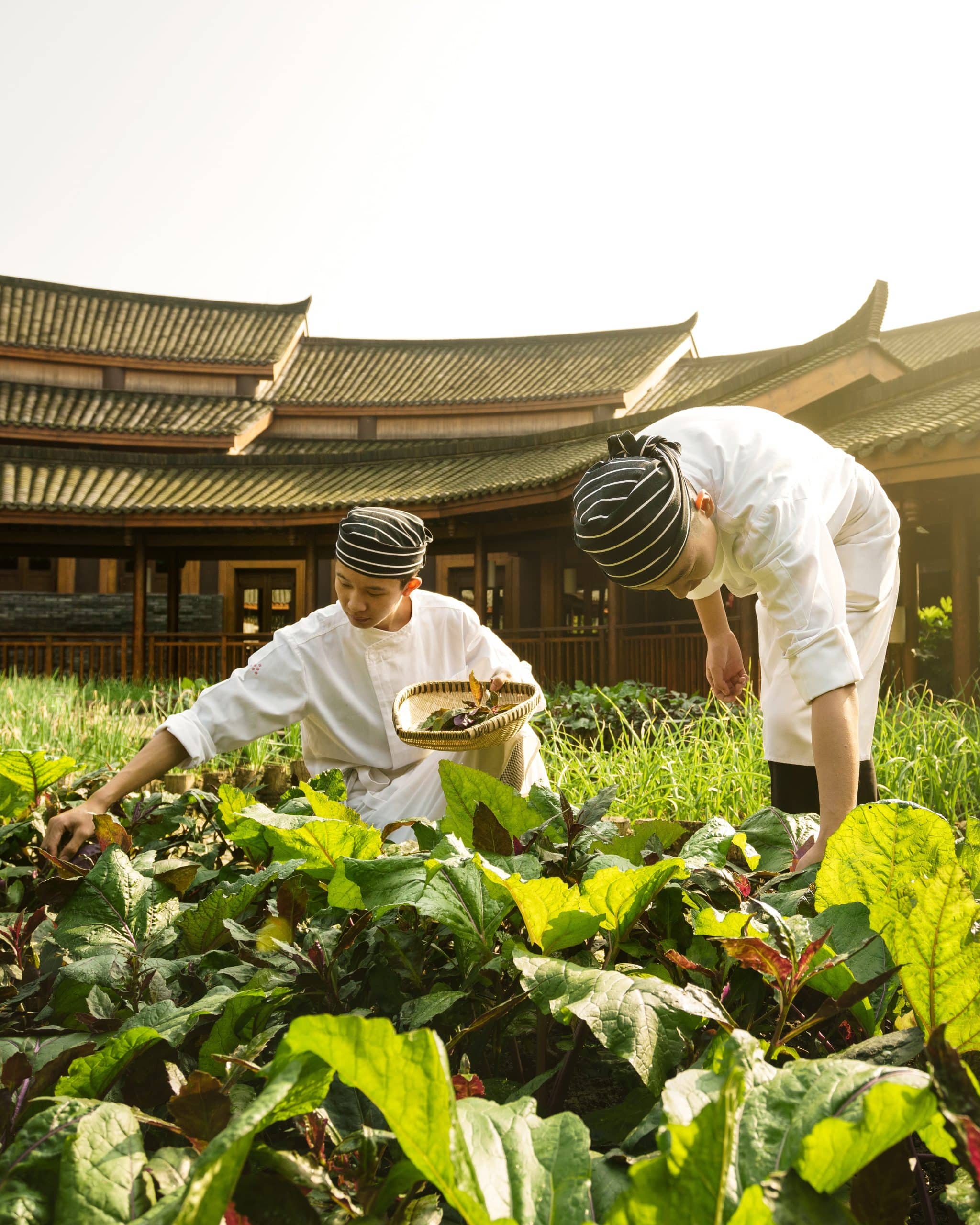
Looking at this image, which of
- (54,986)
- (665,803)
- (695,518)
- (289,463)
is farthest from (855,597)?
(289,463)

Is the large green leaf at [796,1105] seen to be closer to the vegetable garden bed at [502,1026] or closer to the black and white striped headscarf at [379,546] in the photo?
the vegetable garden bed at [502,1026]

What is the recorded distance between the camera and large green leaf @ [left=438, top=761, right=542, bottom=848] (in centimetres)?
102

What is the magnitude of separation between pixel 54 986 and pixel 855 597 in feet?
6.86

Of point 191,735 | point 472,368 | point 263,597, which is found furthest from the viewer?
point 472,368

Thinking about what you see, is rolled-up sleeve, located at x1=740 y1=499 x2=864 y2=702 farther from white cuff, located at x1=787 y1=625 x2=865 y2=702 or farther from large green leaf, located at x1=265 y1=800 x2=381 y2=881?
large green leaf, located at x1=265 y1=800 x2=381 y2=881

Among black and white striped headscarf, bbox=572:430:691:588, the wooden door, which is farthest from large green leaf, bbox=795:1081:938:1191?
the wooden door

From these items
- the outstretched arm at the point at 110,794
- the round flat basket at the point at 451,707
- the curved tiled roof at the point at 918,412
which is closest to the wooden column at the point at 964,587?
the curved tiled roof at the point at 918,412

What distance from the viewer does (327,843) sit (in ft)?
3.12

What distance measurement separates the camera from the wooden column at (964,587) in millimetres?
7664

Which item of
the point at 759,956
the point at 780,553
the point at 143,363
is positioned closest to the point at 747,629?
the point at 780,553

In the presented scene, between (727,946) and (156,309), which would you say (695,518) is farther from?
(156,309)

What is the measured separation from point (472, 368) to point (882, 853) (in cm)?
2189

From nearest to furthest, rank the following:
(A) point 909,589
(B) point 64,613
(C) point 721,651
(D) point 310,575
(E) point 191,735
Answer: (E) point 191,735 < (C) point 721,651 < (A) point 909,589 < (D) point 310,575 < (B) point 64,613

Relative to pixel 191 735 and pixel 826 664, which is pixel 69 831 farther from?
pixel 826 664
